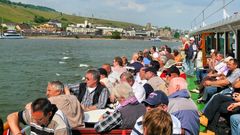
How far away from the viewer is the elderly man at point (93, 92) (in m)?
6.80

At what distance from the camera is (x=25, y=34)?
19188cm

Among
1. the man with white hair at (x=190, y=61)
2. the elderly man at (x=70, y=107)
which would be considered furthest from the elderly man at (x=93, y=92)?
the man with white hair at (x=190, y=61)

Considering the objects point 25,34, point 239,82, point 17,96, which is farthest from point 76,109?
point 25,34

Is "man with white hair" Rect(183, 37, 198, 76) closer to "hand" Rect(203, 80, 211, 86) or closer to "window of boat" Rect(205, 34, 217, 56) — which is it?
"window of boat" Rect(205, 34, 217, 56)

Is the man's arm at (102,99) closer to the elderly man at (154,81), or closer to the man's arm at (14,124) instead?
the elderly man at (154,81)

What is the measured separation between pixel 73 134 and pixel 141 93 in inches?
46.9

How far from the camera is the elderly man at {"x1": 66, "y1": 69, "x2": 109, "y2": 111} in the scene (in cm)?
680

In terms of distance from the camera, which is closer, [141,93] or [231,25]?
[141,93]

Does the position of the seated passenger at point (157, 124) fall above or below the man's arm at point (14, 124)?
above

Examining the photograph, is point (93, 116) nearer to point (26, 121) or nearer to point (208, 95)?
point (26, 121)

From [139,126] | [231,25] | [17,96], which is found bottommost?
[17,96]

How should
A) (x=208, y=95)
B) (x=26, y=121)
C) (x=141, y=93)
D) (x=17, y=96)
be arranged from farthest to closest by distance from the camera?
(x=17, y=96)
(x=208, y=95)
(x=141, y=93)
(x=26, y=121)

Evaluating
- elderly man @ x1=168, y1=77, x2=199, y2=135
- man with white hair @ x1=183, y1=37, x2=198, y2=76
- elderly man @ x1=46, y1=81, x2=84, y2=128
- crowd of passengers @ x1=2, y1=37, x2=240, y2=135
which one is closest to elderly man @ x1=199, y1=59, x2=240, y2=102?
crowd of passengers @ x1=2, y1=37, x2=240, y2=135

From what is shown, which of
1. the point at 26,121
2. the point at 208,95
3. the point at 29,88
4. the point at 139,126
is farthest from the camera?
the point at 29,88
